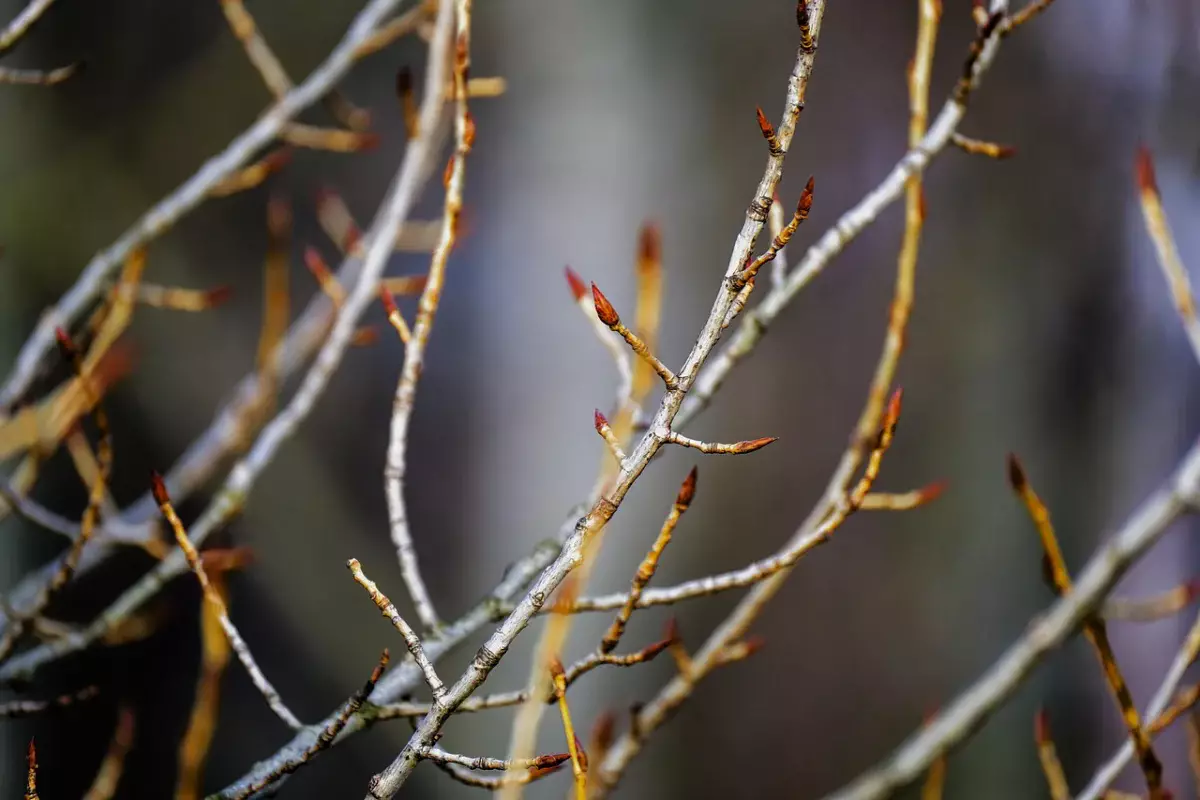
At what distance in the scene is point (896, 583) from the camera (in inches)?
44.6

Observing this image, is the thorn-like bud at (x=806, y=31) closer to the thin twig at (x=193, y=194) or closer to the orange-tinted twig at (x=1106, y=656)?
the orange-tinted twig at (x=1106, y=656)

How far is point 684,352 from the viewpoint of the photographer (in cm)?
115

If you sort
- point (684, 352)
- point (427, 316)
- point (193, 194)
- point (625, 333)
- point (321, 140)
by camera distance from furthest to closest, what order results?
point (684, 352) → point (321, 140) → point (193, 194) → point (427, 316) → point (625, 333)

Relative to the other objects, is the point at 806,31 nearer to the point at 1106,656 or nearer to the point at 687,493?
the point at 687,493

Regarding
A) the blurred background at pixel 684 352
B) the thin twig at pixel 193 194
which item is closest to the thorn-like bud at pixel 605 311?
the thin twig at pixel 193 194

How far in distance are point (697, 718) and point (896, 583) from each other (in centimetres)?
29

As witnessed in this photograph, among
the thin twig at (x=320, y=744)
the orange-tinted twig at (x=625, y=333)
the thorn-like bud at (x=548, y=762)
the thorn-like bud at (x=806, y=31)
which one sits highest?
the thorn-like bud at (x=806, y=31)

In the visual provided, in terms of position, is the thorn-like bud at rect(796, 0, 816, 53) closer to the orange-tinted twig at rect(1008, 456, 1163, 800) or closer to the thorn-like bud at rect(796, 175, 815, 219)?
the thorn-like bud at rect(796, 175, 815, 219)

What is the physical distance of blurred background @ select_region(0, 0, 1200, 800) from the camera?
1031mm

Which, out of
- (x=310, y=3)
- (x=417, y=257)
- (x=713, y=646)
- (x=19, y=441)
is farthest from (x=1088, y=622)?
→ (x=310, y=3)

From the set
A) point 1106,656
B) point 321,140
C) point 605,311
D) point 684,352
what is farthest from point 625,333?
point 684,352

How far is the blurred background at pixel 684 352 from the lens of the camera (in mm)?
1031

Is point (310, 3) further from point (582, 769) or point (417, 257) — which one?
point (582, 769)

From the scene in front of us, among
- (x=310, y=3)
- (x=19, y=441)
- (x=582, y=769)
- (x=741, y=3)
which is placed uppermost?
(x=310, y=3)
